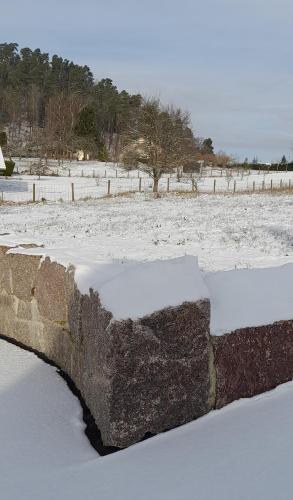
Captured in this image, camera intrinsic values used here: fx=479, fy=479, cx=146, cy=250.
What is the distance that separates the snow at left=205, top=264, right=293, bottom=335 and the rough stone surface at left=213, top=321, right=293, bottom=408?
60 mm

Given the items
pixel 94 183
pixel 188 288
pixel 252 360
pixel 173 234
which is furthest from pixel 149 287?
pixel 94 183

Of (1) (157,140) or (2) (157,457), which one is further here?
(1) (157,140)

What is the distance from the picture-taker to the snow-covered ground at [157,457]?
7.09ft

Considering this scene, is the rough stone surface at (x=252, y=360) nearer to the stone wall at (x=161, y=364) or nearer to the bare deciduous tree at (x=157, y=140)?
the stone wall at (x=161, y=364)

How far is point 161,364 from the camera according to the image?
2.69 metres

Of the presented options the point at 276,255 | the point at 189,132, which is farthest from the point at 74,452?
the point at 189,132

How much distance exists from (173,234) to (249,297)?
758 centimetres

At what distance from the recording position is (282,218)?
43.3 ft

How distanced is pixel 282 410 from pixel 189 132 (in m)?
32.3

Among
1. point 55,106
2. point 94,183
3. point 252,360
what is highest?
point 55,106

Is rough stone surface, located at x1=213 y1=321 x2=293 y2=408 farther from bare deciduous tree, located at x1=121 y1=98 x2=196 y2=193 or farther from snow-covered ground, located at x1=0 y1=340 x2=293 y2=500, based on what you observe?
bare deciduous tree, located at x1=121 y1=98 x2=196 y2=193

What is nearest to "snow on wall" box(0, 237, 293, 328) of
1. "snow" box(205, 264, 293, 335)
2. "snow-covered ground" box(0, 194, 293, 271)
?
"snow" box(205, 264, 293, 335)

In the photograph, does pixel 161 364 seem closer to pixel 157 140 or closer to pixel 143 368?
pixel 143 368

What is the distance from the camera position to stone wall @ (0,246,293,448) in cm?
262
